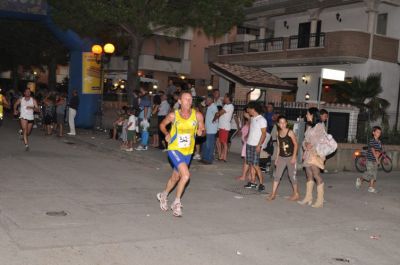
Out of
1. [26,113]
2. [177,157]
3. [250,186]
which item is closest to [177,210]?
[177,157]

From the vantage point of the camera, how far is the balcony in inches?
939

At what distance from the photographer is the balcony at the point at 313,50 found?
23.9 meters

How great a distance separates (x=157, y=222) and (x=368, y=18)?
20655 millimetres

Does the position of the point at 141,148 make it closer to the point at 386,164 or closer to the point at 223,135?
the point at 223,135

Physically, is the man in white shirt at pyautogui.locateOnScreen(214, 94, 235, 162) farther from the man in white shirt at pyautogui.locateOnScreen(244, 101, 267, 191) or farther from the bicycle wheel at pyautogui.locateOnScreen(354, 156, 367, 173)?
the bicycle wheel at pyautogui.locateOnScreen(354, 156, 367, 173)

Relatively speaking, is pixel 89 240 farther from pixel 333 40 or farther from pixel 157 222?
pixel 333 40

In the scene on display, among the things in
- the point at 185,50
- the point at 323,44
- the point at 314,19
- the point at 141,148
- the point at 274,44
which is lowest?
the point at 141,148

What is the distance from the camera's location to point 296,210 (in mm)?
9156

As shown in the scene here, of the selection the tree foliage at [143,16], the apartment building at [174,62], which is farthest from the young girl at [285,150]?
the apartment building at [174,62]

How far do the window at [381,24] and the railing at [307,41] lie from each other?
2819 mm

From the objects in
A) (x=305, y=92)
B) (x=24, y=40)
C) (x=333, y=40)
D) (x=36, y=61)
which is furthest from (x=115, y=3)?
(x=36, y=61)

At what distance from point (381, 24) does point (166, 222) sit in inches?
871

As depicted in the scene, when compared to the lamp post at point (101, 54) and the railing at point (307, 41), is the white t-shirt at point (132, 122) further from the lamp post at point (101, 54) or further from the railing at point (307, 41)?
the railing at point (307, 41)

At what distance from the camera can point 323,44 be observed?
2536 centimetres
